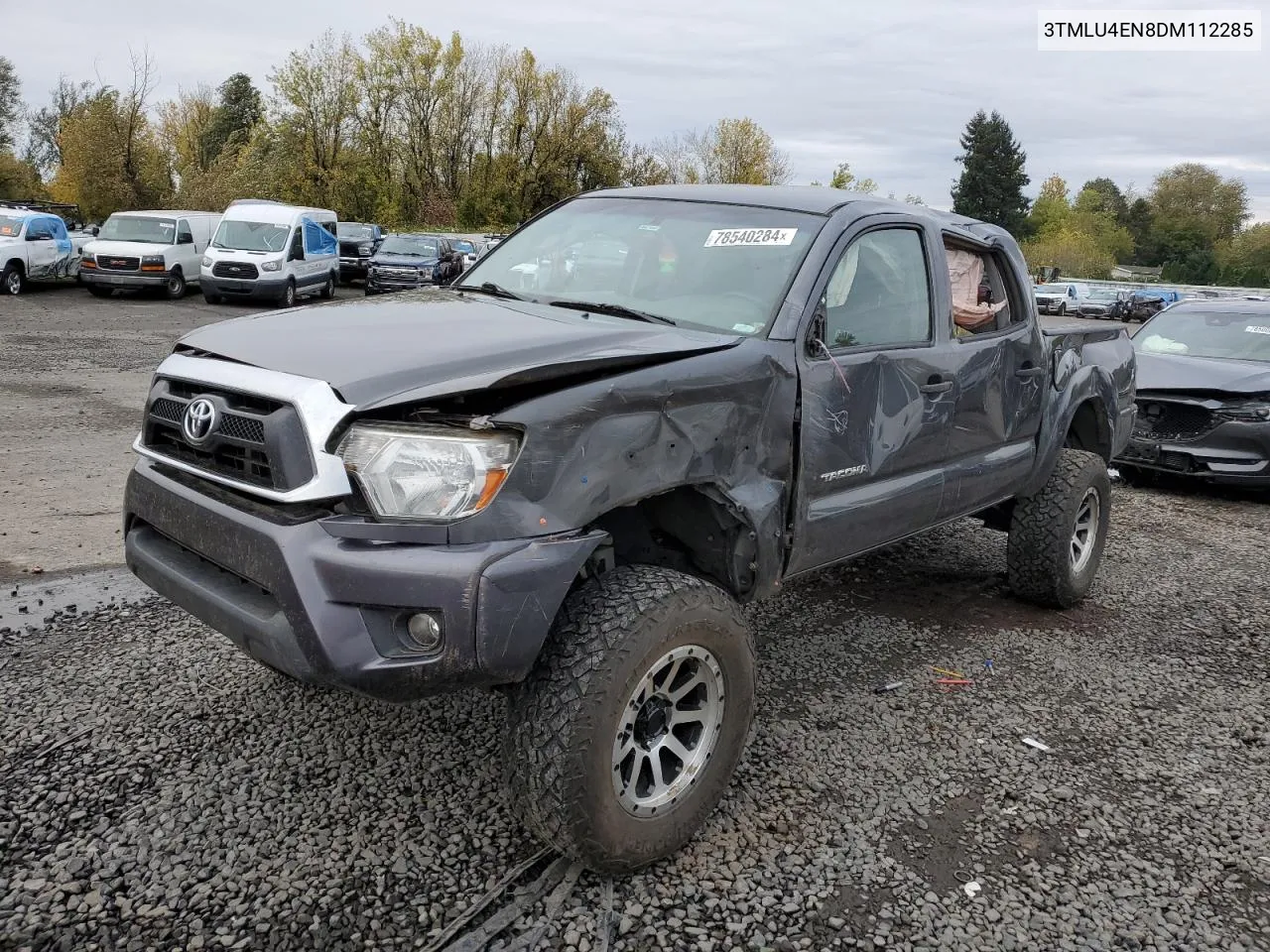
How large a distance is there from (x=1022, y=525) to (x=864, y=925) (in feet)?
9.49

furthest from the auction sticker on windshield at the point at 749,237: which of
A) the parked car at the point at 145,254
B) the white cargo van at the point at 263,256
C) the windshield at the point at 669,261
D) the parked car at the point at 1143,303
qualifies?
the parked car at the point at 1143,303

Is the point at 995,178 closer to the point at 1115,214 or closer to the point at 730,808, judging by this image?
the point at 1115,214

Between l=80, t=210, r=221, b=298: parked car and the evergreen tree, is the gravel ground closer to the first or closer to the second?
l=80, t=210, r=221, b=298: parked car

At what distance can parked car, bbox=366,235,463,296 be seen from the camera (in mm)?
25141

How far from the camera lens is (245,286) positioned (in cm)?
2114

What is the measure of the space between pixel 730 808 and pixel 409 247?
25212 millimetres

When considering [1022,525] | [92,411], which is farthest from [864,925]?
[92,411]

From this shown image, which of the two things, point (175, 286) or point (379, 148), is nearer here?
point (175, 286)

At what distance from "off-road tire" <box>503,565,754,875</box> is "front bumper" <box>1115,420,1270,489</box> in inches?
248

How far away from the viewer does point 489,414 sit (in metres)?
2.52

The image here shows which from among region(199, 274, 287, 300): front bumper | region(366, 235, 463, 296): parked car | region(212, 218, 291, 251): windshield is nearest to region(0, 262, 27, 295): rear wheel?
region(199, 274, 287, 300): front bumper

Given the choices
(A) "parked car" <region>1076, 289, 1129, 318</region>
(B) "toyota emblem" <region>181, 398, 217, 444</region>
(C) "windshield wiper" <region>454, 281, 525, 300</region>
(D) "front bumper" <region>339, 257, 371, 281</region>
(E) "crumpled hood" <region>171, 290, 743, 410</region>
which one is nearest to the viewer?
(E) "crumpled hood" <region>171, 290, 743, 410</region>

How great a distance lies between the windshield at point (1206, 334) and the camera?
353 inches

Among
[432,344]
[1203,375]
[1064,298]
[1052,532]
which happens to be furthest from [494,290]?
[1064,298]
